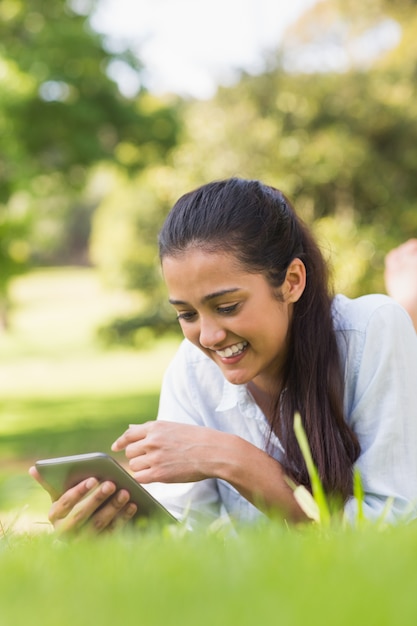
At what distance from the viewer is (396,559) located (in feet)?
3.20

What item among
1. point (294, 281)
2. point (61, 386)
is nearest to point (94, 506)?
point (294, 281)

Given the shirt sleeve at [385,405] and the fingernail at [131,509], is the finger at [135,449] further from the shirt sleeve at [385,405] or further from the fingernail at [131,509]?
the shirt sleeve at [385,405]

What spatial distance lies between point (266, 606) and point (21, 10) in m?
15.1

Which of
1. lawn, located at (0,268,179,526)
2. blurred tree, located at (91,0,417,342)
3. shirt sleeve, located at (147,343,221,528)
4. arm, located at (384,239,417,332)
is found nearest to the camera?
shirt sleeve, located at (147,343,221,528)

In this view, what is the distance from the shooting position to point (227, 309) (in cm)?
255

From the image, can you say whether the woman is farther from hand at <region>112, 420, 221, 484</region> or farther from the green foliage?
the green foliage

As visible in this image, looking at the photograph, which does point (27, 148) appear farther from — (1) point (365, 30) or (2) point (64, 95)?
(1) point (365, 30)

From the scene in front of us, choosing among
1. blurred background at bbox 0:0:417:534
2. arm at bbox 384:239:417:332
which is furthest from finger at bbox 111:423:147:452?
blurred background at bbox 0:0:417:534

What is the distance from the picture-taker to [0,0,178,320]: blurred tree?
1323 cm

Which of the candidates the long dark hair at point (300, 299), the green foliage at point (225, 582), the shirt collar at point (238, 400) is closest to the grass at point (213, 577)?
the green foliage at point (225, 582)

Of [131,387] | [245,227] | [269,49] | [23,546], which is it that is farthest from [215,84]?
[23,546]

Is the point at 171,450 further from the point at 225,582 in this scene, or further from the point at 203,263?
the point at 225,582

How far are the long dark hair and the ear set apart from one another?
0.08 ft

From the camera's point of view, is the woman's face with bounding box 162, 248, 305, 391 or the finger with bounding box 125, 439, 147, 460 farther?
the woman's face with bounding box 162, 248, 305, 391
